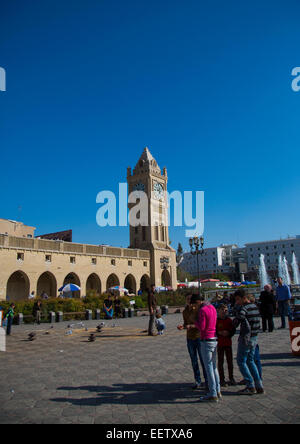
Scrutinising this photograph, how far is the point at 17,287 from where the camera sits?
101 ft

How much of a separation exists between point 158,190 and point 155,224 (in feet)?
20.2

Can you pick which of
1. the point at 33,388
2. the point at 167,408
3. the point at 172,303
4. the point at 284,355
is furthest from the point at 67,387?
the point at 172,303

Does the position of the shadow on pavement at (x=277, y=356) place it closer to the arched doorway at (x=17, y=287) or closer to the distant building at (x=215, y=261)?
the arched doorway at (x=17, y=287)

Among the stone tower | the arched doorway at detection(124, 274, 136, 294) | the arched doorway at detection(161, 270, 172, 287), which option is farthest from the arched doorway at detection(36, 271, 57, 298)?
the arched doorway at detection(161, 270, 172, 287)

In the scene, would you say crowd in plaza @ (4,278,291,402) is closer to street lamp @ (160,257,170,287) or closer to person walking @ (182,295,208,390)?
person walking @ (182,295,208,390)

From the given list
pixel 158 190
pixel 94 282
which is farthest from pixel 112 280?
pixel 158 190

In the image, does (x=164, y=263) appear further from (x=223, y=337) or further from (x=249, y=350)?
(x=249, y=350)

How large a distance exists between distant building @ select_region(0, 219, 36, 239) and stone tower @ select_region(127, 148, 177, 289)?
1502cm

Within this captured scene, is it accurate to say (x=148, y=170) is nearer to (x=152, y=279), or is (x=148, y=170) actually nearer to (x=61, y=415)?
(x=152, y=279)

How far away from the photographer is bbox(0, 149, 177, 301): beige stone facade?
29.0m

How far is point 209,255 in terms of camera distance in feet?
356

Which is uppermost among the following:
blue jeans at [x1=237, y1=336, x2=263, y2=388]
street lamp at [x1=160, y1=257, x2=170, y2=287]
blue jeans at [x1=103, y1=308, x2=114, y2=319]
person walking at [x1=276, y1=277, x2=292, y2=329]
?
street lamp at [x1=160, y1=257, x2=170, y2=287]

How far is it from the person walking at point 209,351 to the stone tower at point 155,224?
38.8 metres
